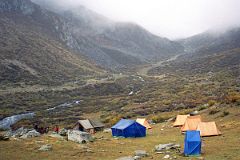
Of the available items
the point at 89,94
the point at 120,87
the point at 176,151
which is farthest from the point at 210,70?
the point at 176,151

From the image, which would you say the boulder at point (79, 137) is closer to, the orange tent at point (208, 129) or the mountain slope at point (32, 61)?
the orange tent at point (208, 129)

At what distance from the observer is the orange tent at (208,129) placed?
3544cm

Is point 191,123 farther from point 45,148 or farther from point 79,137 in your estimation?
point 45,148

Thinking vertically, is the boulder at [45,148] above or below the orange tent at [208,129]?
below

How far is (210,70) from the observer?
18475 cm

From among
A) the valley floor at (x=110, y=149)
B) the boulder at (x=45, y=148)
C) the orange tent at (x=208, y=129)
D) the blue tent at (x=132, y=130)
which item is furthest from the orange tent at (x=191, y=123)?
the boulder at (x=45, y=148)

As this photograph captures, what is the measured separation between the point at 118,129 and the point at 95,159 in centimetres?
1590

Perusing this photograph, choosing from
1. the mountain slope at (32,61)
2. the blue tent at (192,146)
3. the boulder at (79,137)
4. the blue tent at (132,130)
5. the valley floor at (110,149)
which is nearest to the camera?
the valley floor at (110,149)

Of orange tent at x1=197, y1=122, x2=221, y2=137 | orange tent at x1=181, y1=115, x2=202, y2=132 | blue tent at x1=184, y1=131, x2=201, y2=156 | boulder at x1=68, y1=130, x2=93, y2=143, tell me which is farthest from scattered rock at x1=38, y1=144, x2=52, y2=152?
orange tent at x1=181, y1=115, x2=202, y2=132

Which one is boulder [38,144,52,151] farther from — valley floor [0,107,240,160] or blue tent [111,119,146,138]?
blue tent [111,119,146,138]

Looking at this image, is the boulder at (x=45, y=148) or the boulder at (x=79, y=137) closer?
the boulder at (x=45, y=148)

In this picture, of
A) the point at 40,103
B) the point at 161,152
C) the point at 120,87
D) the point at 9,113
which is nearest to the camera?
the point at 161,152

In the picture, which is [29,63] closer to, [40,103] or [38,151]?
[40,103]

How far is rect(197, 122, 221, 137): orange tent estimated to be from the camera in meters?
35.4
